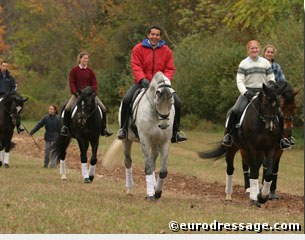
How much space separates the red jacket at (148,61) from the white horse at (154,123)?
437 millimetres

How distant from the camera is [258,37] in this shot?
4316cm

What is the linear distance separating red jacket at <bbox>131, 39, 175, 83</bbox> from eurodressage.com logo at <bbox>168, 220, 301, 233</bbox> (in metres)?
4.55

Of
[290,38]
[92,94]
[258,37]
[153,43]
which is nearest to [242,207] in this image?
[153,43]

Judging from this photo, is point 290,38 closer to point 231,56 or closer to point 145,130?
point 231,56

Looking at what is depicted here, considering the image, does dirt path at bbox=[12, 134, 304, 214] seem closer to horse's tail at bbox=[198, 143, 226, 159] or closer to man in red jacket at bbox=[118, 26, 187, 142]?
horse's tail at bbox=[198, 143, 226, 159]

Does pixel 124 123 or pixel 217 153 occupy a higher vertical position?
pixel 124 123

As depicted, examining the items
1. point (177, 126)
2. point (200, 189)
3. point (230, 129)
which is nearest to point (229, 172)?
point (230, 129)

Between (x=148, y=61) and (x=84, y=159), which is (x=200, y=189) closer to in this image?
(x=84, y=159)

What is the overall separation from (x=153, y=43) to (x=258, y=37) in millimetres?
30423

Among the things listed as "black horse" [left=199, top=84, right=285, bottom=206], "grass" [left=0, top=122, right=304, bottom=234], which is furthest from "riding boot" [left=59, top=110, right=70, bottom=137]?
"black horse" [left=199, top=84, right=285, bottom=206]

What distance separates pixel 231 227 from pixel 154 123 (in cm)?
380

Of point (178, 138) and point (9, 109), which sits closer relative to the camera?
point (178, 138)

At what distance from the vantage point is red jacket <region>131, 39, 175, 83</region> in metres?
13.6

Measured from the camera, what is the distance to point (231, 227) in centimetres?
962
